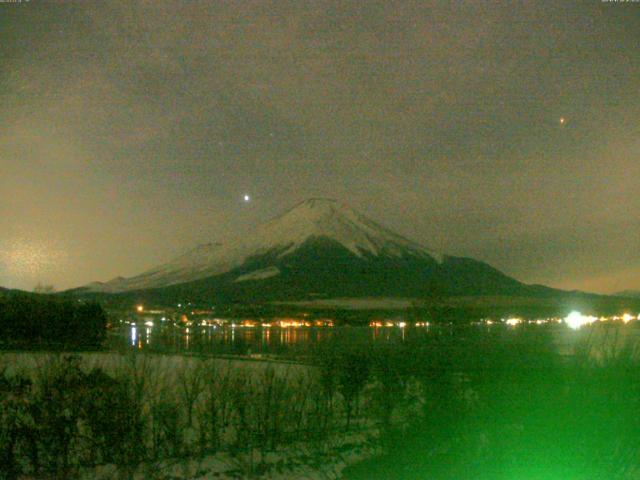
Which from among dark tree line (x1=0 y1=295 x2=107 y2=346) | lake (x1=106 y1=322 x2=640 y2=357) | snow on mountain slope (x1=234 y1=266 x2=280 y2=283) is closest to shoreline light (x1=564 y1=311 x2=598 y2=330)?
lake (x1=106 y1=322 x2=640 y2=357)

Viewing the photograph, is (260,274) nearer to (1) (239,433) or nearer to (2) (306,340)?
(2) (306,340)

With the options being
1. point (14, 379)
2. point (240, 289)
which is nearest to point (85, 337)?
point (14, 379)

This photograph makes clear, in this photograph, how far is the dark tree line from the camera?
Answer: 41.5 metres

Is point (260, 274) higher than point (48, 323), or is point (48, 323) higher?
point (260, 274)

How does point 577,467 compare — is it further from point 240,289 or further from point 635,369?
point 240,289

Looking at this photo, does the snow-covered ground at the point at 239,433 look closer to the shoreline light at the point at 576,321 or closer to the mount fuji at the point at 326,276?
the shoreline light at the point at 576,321

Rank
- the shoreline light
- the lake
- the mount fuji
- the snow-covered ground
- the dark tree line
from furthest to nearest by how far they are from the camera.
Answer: the mount fuji, the shoreline light, the dark tree line, the lake, the snow-covered ground

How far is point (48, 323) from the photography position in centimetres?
4238

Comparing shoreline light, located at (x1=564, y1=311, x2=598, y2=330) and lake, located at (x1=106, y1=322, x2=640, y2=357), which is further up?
shoreline light, located at (x1=564, y1=311, x2=598, y2=330)

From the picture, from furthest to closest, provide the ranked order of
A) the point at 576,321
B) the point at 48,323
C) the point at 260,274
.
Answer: the point at 260,274 → the point at 576,321 → the point at 48,323

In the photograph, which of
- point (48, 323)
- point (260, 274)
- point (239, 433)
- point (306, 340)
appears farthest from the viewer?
point (260, 274)

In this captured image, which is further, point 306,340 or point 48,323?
point 306,340

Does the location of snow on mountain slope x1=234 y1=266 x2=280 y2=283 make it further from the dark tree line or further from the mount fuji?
the dark tree line

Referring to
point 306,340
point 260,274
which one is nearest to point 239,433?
point 306,340
